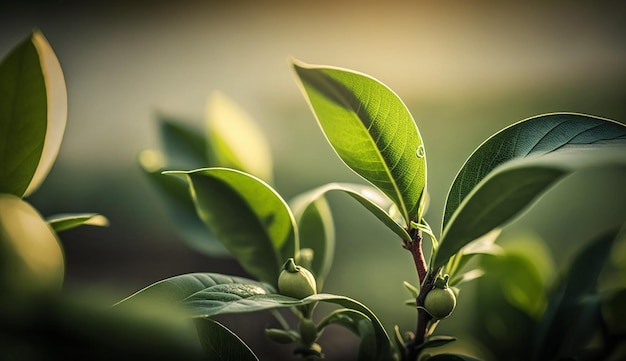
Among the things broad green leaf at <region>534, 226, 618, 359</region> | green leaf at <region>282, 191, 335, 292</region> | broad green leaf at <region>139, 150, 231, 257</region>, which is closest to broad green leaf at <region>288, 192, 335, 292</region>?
green leaf at <region>282, 191, 335, 292</region>

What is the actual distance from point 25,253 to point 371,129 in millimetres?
244

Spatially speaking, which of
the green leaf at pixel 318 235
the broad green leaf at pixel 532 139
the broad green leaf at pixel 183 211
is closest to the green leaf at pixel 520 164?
the broad green leaf at pixel 532 139

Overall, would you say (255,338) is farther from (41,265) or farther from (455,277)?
(41,265)

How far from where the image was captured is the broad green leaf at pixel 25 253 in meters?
0.31

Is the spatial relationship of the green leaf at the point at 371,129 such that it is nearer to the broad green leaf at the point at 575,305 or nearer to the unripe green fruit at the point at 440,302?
the unripe green fruit at the point at 440,302

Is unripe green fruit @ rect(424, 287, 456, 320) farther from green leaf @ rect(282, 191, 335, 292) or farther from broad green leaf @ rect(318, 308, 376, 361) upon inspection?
green leaf @ rect(282, 191, 335, 292)

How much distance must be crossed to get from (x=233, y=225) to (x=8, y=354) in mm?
236

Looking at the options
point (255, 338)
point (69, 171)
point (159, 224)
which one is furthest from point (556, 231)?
point (69, 171)

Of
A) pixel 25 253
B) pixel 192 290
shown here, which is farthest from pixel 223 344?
pixel 25 253

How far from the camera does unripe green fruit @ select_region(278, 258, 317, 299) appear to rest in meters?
0.42

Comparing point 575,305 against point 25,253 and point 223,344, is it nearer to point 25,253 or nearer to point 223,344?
point 223,344

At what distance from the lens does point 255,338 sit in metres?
0.87

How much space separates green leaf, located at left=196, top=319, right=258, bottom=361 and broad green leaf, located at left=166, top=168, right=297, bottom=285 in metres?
0.10

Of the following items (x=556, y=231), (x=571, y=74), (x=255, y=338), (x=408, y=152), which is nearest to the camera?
(x=408, y=152)
